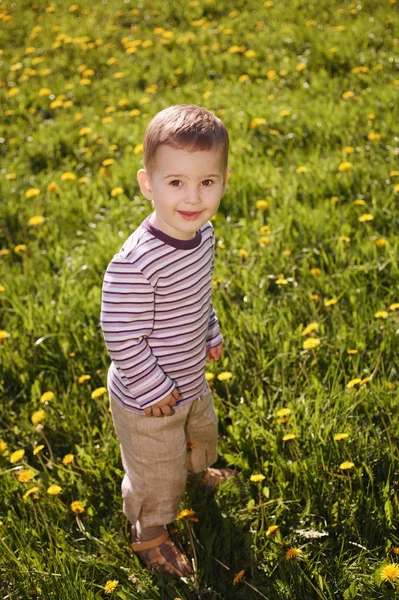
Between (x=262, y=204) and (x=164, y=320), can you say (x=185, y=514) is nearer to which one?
(x=164, y=320)

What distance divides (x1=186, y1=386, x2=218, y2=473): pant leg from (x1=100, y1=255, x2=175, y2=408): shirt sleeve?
28 centimetres

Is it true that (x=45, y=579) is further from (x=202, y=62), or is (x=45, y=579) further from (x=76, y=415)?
(x=202, y=62)

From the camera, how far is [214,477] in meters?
Answer: 2.45

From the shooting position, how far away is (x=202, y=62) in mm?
5703

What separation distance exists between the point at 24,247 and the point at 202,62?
2816 millimetres

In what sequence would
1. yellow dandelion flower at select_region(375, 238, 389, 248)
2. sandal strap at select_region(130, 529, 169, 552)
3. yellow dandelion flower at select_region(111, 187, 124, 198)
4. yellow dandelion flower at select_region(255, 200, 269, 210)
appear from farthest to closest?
yellow dandelion flower at select_region(111, 187, 124, 198) < yellow dandelion flower at select_region(255, 200, 269, 210) < yellow dandelion flower at select_region(375, 238, 389, 248) < sandal strap at select_region(130, 529, 169, 552)

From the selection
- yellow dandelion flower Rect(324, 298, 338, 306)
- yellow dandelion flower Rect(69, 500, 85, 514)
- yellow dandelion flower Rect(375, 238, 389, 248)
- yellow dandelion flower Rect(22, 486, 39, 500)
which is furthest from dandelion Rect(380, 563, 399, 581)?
yellow dandelion flower Rect(375, 238, 389, 248)

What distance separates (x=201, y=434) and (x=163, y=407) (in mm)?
374

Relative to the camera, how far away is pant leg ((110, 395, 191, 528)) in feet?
6.89

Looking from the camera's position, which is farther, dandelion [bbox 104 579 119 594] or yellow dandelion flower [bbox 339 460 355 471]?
yellow dandelion flower [bbox 339 460 355 471]

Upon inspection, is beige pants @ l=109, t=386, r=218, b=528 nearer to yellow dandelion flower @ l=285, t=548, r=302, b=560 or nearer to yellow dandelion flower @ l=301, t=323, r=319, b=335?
yellow dandelion flower @ l=285, t=548, r=302, b=560

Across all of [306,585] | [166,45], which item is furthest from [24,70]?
[306,585]

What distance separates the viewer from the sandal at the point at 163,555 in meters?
2.16

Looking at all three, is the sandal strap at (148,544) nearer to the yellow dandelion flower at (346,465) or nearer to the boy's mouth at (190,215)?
the yellow dandelion flower at (346,465)
